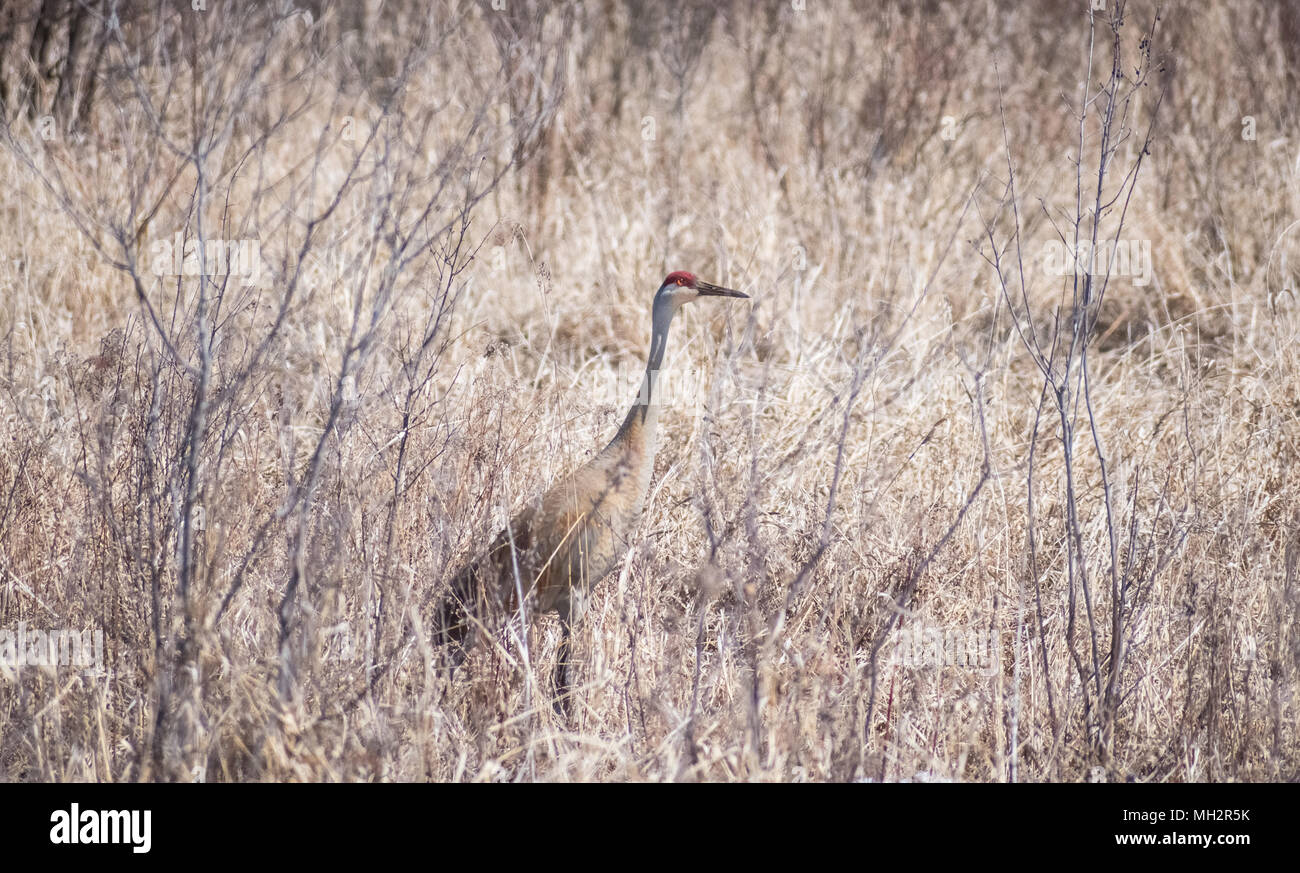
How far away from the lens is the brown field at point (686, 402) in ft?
9.27

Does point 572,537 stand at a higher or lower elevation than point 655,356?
lower

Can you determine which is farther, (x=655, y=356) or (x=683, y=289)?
(x=683, y=289)

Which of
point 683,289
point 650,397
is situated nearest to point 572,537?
point 650,397

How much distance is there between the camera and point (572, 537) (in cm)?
333

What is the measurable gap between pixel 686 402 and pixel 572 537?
1.77 metres

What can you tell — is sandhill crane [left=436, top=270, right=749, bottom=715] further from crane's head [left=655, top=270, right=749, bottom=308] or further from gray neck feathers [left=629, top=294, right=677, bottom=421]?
crane's head [left=655, top=270, right=749, bottom=308]

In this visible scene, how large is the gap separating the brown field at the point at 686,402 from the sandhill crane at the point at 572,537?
14cm

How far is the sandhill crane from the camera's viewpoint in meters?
3.29

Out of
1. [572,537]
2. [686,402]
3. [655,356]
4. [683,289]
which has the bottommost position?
[572,537]

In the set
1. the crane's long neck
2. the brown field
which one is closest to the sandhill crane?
the crane's long neck

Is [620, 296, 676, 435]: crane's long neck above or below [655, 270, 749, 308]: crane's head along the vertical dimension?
below

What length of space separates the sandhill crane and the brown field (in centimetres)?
14

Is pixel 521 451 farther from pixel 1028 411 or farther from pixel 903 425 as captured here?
pixel 1028 411

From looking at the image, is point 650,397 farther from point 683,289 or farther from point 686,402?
point 686,402
